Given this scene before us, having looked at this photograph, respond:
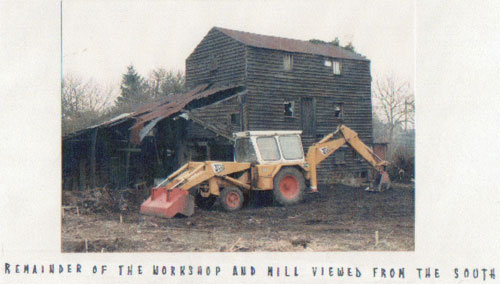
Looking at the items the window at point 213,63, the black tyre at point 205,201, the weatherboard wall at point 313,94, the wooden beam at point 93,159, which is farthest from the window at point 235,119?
the black tyre at point 205,201

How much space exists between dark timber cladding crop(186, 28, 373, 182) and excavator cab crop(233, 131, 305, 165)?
5319 millimetres

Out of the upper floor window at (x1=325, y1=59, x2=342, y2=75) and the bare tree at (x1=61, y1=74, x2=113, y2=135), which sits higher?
the upper floor window at (x1=325, y1=59, x2=342, y2=75)

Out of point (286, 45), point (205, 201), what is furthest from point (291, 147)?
point (286, 45)

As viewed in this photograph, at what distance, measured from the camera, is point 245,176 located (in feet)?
33.3

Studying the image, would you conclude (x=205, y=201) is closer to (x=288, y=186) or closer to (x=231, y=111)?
(x=288, y=186)

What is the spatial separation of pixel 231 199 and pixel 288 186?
1.54 m

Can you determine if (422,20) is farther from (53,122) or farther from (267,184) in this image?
(53,122)

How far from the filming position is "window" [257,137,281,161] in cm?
1013

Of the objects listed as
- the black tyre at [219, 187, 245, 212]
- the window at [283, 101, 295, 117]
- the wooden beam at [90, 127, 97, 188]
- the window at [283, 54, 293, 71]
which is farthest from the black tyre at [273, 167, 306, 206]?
the window at [283, 54, 293, 71]

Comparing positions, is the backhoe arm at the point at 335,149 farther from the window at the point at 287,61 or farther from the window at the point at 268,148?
the window at the point at 287,61

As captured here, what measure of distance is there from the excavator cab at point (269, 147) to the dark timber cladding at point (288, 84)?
5.32 metres

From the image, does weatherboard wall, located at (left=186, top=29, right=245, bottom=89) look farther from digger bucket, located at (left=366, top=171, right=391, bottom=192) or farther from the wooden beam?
digger bucket, located at (left=366, top=171, right=391, bottom=192)

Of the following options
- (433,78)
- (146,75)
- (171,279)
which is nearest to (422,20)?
(433,78)

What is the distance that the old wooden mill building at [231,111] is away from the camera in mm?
12992
